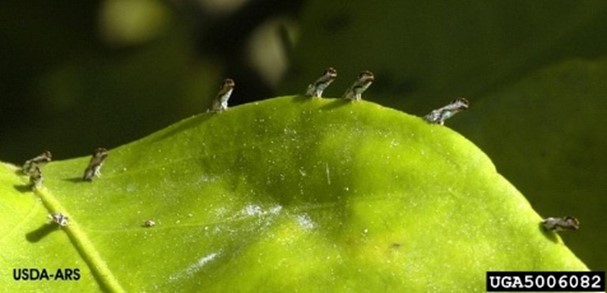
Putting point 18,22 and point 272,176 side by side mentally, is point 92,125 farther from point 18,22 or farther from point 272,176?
point 272,176

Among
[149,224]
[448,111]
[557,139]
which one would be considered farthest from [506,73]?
[149,224]

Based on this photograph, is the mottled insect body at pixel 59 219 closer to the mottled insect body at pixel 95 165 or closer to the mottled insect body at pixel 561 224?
the mottled insect body at pixel 95 165

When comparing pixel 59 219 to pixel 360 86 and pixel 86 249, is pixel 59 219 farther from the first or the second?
pixel 360 86

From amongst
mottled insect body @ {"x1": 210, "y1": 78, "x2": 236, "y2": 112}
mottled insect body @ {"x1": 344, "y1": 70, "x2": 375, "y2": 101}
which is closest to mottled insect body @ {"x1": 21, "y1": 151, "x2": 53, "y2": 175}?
mottled insect body @ {"x1": 210, "y1": 78, "x2": 236, "y2": 112}

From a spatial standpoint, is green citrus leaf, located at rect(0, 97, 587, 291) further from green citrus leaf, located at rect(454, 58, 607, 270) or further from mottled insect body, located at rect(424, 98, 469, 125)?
green citrus leaf, located at rect(454, 58, 607, 270)

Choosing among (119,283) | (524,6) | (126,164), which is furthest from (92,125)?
(524,6)

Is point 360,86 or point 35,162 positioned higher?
point 35,162
